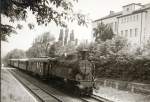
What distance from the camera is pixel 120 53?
32.5 m

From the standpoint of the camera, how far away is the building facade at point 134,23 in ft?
142

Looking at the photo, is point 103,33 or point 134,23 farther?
point 103,33

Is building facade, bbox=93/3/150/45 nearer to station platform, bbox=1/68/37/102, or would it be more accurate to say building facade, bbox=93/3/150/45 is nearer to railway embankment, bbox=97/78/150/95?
railway embankment, bbox=97/78/150/95

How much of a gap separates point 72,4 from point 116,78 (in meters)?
22.1

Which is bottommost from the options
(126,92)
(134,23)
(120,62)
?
(126,92)

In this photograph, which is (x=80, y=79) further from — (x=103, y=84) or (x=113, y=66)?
(x=113, y=66)

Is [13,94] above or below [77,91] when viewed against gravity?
above

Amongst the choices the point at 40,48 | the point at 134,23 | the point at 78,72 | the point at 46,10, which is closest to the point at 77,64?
the point at 78,72

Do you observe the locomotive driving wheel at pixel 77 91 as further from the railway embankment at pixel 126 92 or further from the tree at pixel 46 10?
the tree at pixel 46 10

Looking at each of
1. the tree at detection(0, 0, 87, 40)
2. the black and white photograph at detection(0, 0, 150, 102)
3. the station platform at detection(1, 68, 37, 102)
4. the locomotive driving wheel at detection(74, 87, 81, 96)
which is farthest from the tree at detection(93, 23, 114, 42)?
the tree at detection(0, 0, 87, 40)

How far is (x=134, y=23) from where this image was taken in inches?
1871

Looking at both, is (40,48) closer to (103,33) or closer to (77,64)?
(103,33)

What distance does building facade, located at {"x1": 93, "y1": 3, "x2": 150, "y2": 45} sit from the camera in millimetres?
43400

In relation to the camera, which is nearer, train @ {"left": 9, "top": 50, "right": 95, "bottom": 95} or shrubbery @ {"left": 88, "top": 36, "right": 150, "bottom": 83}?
train @ {"left": 9, "top": 50, "right": 95, "bottom": 95}
